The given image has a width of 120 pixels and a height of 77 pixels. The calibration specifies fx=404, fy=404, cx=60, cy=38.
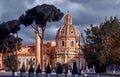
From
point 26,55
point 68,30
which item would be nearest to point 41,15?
point 68,30

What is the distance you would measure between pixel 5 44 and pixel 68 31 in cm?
7341

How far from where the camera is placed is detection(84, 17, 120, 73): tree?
4656 centimetres

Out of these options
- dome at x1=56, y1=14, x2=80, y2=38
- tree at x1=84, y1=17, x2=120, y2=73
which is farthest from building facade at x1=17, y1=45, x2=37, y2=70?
tree at x1=84, y1=17, x2=120, y2=73

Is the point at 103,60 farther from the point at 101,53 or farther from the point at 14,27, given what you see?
the point at 14,27

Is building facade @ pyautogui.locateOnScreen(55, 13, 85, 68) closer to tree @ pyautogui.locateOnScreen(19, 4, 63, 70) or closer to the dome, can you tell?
the dome

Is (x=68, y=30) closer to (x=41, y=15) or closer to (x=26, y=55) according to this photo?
(x=26, y=55)

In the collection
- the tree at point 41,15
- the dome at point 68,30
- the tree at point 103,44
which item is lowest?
the tree at point 103,44

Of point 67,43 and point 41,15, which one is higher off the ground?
point 67,43

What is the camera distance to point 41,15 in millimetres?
56438

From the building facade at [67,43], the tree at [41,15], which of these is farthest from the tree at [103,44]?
the building facade at [67,43]

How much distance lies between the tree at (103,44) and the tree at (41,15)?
844 centimetres

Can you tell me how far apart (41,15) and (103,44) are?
12.9 metres

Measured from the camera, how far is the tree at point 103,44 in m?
46.6

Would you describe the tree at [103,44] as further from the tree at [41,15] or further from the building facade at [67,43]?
the building facade at [67,43]
